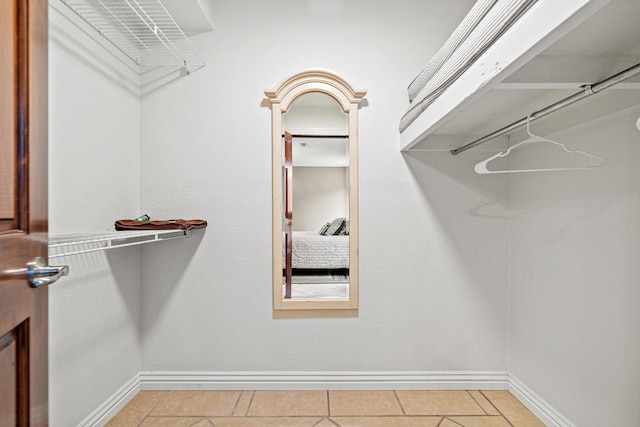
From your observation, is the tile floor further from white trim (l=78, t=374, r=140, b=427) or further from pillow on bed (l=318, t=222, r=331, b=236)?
pillow on bed (l=318, t=222, r=331, b=236)

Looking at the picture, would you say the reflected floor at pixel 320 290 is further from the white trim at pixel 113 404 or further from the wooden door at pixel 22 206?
the wooden door at pixel 22 206

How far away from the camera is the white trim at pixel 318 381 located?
6.83 feet

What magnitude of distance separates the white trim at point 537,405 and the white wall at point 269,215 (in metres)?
0.14

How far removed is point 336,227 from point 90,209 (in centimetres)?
128

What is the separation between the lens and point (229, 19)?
82.5 inches

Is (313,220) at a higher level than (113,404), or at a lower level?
higher

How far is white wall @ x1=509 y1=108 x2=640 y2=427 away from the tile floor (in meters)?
0.28

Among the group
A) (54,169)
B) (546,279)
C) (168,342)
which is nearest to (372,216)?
(546,279)

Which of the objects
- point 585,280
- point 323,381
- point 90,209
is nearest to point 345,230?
point 323,381

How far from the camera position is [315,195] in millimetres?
2141

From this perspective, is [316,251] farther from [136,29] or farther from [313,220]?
[136,29]

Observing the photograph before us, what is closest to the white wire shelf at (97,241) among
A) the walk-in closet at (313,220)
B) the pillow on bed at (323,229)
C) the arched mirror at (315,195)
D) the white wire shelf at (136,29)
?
the walk-in closet at (313,220)

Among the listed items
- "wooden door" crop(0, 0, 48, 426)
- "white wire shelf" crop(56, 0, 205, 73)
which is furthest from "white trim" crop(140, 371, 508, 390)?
"white wire shelf" crop(56, 0, 205, 73)

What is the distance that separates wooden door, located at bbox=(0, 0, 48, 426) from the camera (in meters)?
0.69
